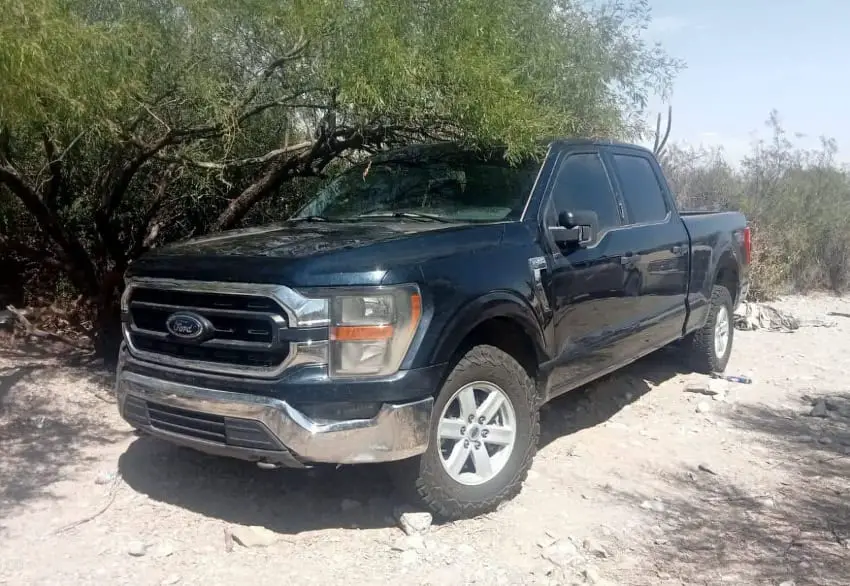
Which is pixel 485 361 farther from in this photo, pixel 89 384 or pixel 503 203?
pixel 89 384

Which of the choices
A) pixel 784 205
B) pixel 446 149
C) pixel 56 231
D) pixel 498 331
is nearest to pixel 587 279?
pixel 498 331

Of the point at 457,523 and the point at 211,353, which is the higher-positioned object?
the point at 211,353

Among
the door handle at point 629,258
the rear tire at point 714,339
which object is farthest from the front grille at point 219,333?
the rear tire at point 714,339

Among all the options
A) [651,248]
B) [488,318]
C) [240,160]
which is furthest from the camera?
[240,160]

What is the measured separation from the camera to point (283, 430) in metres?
3.44

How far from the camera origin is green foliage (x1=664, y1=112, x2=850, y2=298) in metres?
12.3

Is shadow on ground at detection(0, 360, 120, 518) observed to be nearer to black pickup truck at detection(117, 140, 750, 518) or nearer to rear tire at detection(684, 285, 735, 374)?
black pickup truck at detection(117, 140, 750, 518)

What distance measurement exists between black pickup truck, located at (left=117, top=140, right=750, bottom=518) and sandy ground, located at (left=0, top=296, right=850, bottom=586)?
395mm

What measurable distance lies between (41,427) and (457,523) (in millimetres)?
2946

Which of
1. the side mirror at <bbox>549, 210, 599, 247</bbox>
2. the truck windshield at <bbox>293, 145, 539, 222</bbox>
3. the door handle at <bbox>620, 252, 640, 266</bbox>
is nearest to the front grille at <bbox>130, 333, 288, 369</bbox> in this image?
the truck windshield at <bbox>293, 145, 539, 222</bbox>

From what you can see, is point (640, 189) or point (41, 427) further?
point (640, 189)

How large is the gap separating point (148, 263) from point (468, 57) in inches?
86.9

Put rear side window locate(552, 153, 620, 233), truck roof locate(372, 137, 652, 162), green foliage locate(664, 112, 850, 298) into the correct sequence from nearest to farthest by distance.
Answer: rear side window locate(552, 153, 620, 233) → truck roof locate(372, 137, 652, 162) → green foliage locate(664, 112, 850, 298)

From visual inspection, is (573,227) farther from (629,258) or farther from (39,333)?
(39,333)
